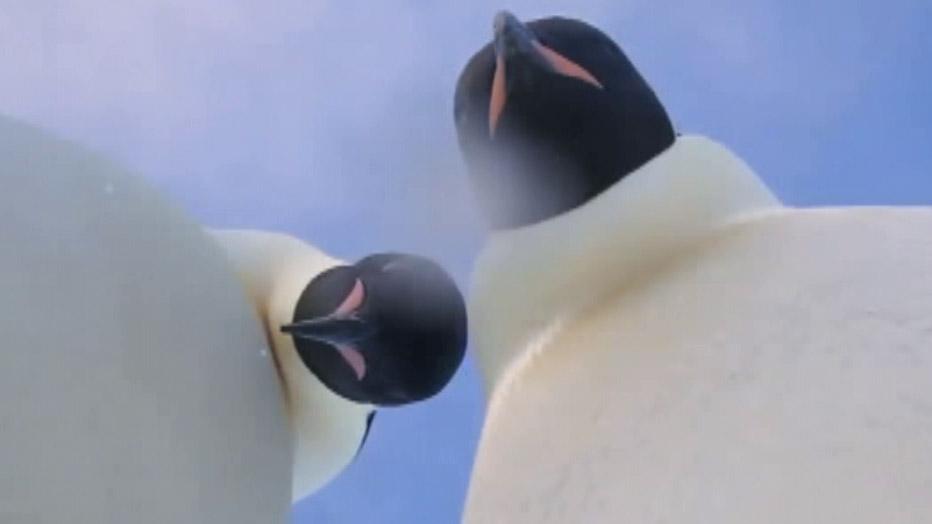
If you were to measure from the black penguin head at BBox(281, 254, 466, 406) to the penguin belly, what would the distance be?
1025 mm

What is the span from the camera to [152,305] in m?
3.07

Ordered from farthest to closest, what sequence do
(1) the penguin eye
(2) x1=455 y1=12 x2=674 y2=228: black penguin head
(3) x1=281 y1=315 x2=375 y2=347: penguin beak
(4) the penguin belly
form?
(1) the penguin eye, (3) x1=281 y1=315 x2=375 y2=347: penguin beak, (2) x1=455 y1=12 x2=674 y2=228: black penguin head, (4) the penguin belly

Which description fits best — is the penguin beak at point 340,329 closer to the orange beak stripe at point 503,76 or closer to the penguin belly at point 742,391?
the orange beak stripe at point 503,76

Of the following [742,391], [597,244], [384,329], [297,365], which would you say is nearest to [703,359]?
[742,391]

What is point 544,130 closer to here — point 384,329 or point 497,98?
point 497,98

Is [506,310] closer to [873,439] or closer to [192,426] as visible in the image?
[873,439]

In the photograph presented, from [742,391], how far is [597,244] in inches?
19.6

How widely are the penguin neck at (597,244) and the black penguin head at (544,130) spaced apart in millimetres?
31

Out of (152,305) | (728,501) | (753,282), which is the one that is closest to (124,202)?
(152,305)

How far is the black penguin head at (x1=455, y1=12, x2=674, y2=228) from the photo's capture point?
2305mm

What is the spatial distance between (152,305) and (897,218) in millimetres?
1570

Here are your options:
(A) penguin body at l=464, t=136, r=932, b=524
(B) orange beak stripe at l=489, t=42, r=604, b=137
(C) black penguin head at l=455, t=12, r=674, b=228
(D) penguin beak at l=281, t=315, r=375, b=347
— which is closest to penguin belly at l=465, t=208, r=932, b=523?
(A) penguin body at l=464, t=136, r=932, b=524

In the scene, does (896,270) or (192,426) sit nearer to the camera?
(896,270)

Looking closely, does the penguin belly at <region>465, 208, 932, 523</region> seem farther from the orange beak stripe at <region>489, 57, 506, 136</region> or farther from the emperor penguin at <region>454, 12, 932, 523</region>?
the orange beak stripe at <region>489, 57, 506, 136</region>
